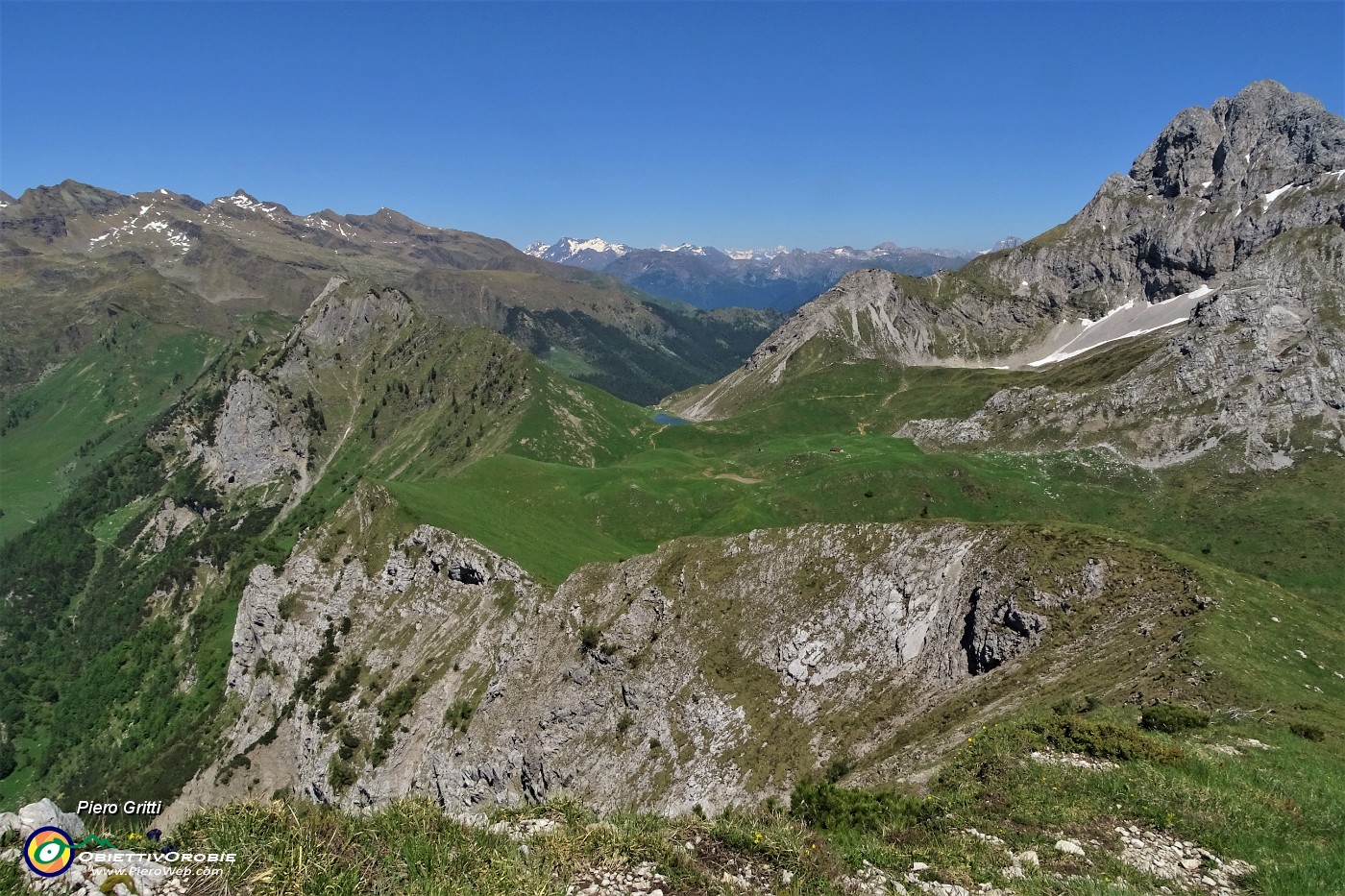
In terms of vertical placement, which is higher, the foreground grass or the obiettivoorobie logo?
the obiettivoorobie logo

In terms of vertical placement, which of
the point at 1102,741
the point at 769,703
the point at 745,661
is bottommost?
the point at 769,703

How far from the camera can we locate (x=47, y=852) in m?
10.9

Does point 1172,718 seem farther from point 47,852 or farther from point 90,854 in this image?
point 47,852

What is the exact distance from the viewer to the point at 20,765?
184125mm

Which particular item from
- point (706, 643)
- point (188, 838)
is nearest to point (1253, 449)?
point (706, 643)

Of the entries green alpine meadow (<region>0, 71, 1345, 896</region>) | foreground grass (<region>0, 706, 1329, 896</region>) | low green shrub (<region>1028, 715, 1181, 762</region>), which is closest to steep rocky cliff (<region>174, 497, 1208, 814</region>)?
green alpine meadow (<region>0, 71, 1345, 896</region>)

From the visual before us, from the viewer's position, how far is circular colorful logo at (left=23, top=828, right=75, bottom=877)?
10789mm

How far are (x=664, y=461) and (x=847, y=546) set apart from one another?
140 m

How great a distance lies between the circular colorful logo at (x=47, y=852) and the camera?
425 inches

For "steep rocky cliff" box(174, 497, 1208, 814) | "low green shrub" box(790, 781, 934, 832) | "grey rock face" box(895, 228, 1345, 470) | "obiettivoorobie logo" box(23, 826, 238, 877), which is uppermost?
"grey rock face" box(895, 228, 1345, 470)

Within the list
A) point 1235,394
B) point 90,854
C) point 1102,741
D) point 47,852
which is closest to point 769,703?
point 1102,741

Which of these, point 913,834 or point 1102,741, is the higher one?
point 913,834

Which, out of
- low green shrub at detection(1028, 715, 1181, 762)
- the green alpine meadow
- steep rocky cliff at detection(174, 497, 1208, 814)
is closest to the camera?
the green alpine meadow

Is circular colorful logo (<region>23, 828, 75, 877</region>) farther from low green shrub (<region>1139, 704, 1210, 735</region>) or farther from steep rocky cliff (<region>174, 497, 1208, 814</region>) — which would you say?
low green shrub (<region>1139, 704, 1210, 735</region>)
